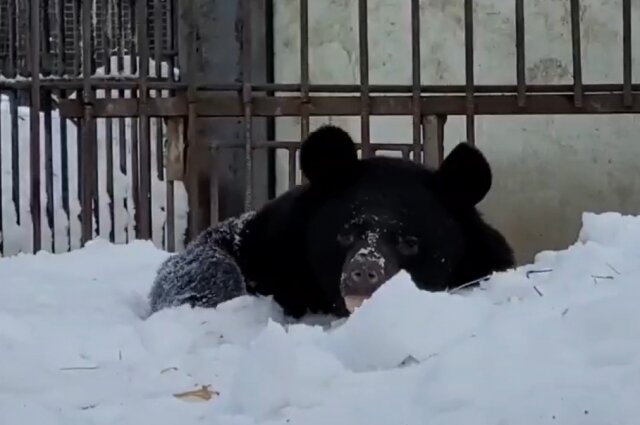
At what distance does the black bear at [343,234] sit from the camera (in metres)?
4.34

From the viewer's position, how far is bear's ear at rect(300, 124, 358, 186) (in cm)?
453

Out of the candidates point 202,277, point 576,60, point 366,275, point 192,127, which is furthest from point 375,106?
point 366,275

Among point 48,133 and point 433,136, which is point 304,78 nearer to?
point 433,136

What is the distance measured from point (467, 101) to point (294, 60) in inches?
66.8

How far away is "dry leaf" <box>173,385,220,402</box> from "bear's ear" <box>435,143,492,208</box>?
180 centimetres

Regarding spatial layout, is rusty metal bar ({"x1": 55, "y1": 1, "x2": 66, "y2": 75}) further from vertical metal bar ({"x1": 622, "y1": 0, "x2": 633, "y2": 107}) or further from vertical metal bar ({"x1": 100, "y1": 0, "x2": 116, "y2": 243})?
vertical metal bar ({"x1": 622, "y1": 0, "x2": 633, "y2": 107})

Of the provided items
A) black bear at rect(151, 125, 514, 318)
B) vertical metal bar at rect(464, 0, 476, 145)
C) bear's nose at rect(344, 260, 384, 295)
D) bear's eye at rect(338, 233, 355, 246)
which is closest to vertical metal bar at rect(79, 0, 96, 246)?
vertical metal bar at rect(464, 0, 476, 145)

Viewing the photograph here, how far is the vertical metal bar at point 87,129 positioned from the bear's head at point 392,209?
300 centimetres

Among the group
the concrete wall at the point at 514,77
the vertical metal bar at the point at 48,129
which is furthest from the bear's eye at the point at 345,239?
the concrete wall at the point at 514,77

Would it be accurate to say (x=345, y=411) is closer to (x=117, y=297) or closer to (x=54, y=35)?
(x=117, y=297)

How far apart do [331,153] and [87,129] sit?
10.3ft

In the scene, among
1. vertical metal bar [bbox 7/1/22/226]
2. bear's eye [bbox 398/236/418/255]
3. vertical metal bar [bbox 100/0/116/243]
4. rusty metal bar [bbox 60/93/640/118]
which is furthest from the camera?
vertical metal bar [bbox 100/0/116/243]

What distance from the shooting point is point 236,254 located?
4.82m

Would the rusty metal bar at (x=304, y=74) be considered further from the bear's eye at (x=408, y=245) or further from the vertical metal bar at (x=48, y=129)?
the bear's eye at (x=408, y=245)
